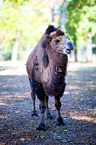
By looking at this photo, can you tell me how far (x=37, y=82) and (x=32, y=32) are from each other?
1239 inches

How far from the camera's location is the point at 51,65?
5180mm

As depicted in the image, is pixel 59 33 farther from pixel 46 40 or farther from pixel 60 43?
pixel 46 40

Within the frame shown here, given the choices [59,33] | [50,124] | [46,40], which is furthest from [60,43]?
[50,124]

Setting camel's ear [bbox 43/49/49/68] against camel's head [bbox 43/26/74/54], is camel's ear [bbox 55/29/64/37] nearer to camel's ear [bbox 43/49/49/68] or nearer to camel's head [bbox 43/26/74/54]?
camel's head [bbox 43/26/74/54]

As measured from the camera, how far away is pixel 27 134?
17.1 feet

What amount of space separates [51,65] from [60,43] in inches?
25.5

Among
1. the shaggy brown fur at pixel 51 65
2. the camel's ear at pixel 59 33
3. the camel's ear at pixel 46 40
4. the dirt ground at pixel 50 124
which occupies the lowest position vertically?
the dirt ground at pixel 50 124

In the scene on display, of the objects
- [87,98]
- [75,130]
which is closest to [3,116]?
[75,130]

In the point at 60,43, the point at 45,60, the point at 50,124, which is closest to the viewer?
the point at 60,43

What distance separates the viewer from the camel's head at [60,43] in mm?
4720

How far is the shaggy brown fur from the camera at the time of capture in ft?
16.3

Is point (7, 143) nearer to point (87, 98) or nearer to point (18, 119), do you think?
point (18, 119)

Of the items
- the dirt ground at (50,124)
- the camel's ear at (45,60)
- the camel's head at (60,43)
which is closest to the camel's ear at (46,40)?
the camel's head at (60,43)

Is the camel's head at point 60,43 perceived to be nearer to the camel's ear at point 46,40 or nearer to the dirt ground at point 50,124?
the camel's ear at point 46,40
